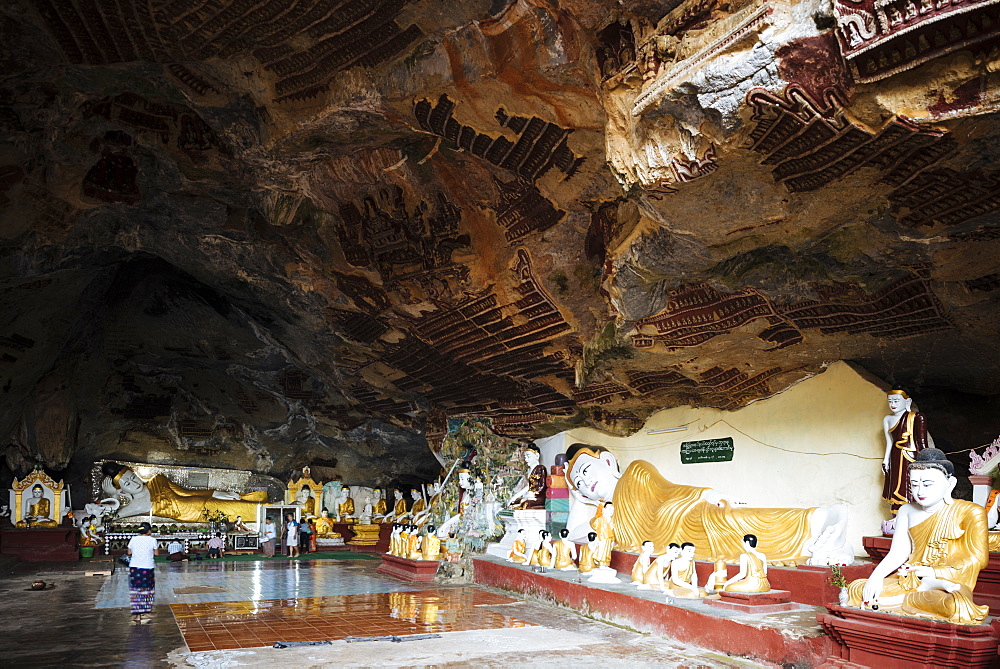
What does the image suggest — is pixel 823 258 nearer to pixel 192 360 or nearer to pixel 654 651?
pixel 654 651

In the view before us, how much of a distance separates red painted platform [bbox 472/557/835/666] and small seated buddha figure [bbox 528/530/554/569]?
0.86 ft

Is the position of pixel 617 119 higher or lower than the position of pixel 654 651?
higher

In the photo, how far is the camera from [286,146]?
880cm

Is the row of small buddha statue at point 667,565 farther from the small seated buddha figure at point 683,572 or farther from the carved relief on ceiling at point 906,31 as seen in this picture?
the carved relief on ceiling at point 906,31

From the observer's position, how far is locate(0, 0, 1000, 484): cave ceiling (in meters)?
5.06

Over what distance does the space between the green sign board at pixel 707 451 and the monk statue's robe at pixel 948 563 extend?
5.44 metres

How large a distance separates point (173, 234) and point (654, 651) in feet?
31.9

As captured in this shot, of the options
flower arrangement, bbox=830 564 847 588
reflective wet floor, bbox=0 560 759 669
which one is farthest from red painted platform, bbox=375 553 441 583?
flower arrangement, bbox=830 564 847 588

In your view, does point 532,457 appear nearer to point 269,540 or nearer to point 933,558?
point 269,540

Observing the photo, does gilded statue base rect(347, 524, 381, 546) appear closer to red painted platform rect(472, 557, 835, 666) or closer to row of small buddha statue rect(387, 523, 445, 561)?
row of small buddha statue rect(387, 523, 445, 561)

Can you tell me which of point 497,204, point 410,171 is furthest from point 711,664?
point 410,171

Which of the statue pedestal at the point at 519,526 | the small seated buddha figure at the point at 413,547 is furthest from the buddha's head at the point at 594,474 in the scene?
the small seated buddha figure at the point at 413,547

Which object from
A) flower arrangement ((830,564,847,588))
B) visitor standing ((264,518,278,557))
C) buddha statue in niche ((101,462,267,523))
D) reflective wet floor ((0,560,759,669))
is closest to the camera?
reflective wet floor ((0,560,759,669))

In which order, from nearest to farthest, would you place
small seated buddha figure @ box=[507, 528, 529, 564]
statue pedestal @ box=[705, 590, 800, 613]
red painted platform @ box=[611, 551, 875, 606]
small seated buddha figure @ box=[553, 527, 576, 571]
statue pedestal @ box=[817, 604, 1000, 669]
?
statue pedestal @ box=[817, 604, 1000, 669], statue pedestal @ box=[705, 590, 800, 613], red painted platform @ box=[611, 551, 875, 606], small seated buddha figure @ box=[553, 527, 576, 571], small seated buddha figure @ box=[507, 528, 529, 564]
